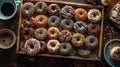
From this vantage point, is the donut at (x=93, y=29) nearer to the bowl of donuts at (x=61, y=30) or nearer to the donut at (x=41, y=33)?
the bowl of donuts at (x=61, y=30)

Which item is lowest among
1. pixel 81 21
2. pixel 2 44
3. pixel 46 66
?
pixel 46 66

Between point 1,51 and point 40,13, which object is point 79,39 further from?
point 1,51

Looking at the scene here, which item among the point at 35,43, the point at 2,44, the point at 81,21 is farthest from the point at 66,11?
the point at 2,44

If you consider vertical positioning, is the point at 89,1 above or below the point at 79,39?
above

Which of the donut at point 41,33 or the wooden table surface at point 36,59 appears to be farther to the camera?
the wooden table surface at point 36,59

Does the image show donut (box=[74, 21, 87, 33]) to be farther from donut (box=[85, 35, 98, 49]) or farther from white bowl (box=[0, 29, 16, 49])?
white bowl (box=[0, 29, 16, 49])

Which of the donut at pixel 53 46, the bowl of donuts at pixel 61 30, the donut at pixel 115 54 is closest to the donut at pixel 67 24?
the bowl of donuts at pixel 61 30
